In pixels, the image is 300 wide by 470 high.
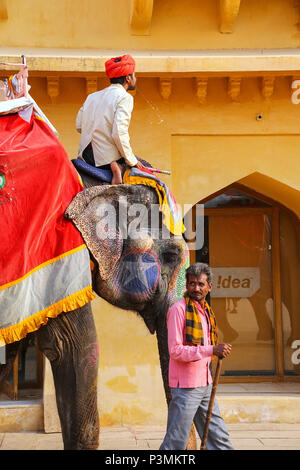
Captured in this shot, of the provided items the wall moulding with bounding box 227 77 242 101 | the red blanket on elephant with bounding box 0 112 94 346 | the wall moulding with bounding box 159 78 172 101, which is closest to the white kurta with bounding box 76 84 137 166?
the red blanket on elephant with bounding box 0 112 94 346

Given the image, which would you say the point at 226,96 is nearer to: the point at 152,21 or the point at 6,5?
the point at 152,21

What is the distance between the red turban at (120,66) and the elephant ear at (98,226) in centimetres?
86

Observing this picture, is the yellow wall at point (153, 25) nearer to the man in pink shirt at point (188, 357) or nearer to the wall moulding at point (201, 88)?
the wall moulding at point (201, 88)

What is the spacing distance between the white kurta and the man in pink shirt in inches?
33.6

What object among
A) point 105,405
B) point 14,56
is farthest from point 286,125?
point 105,405

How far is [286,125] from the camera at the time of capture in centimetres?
852

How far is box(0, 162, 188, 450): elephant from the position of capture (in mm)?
4262

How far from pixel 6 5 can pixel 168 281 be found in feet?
16.0

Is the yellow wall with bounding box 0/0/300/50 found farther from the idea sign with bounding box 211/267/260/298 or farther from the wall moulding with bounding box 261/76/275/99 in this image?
the idea sign with bounding box 211/267/260/298

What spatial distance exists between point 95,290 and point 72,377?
522 mm

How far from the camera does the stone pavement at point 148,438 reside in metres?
7.27

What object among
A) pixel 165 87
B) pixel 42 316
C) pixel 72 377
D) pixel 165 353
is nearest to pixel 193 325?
pixel 165 353

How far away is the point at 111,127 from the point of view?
15.8ft

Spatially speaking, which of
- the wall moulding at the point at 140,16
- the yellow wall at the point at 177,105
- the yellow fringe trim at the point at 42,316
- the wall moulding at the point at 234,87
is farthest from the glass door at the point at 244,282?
the yellow fringe trim at the point at 42,316
